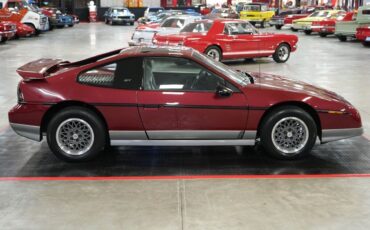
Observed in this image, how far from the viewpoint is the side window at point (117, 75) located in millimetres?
5590

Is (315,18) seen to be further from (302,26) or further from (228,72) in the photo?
(228,72)

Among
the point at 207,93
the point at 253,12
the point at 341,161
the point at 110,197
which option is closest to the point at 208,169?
the point at 207,93

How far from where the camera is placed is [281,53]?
16.3 meters

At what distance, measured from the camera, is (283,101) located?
18.4 feet

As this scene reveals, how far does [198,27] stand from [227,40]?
38.8 inches

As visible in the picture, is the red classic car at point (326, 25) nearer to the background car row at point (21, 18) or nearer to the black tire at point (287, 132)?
the background car row at point (21, 18)

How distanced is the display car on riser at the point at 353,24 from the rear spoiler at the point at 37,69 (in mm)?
19144

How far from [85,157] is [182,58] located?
1.61 m

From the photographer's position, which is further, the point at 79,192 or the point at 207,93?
the point at 207,93

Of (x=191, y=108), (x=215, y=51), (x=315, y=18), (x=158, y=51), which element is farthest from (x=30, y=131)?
(x=315, y=18)

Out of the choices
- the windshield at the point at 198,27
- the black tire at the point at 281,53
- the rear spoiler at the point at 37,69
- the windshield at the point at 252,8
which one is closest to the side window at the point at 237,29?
→ the windshield at the point at 198,27

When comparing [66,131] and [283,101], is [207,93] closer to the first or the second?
[283,101]

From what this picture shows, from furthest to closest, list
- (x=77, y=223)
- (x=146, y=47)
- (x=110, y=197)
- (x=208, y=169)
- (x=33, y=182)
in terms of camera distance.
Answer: (x=146, y=47), (x=208, y=169), (x=33, y=182), (x=110, y=197), (x=77, y=223)

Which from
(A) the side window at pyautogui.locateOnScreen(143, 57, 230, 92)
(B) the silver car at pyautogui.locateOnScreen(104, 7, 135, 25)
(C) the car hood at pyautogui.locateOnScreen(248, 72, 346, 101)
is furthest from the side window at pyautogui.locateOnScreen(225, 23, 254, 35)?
(B) the silver car at pyautogui.locateOnScreen(104, 7, 135, 25)
